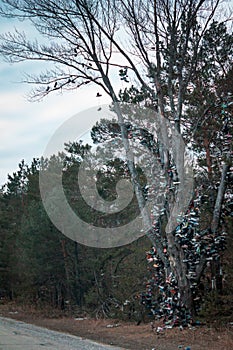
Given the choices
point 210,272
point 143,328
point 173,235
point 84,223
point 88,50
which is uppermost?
point 88,50

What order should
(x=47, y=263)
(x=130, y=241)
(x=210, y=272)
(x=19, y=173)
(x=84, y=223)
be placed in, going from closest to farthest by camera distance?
(x=210, y=272) → (x=130, y=241) → (x=84, y=223) → (x=47, y=263) → (x=19, y=173)

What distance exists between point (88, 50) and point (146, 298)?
Answer: 7.85 m

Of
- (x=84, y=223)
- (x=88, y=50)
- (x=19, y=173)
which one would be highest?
(x=19, y=173)

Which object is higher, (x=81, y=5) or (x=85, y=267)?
(x=81, y=5)

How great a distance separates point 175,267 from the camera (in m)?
13.4

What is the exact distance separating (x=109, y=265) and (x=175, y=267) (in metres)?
9.97

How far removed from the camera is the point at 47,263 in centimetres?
2439

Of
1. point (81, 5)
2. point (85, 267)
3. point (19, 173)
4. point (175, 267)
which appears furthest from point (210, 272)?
point (19, 173)

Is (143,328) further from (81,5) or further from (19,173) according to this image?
(19,173)

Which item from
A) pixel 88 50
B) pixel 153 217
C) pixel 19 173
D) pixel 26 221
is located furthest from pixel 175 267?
pixel 19 173

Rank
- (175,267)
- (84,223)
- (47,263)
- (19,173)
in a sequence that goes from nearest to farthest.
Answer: (175,267)
(84,223)
(47,263)
(19,173)

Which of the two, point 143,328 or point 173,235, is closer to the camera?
point 173,235

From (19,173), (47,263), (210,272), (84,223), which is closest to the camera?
(210,272)

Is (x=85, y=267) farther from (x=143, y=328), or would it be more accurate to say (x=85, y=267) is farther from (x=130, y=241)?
(x=143, y=328)
